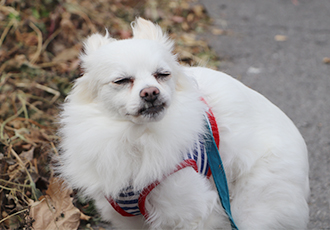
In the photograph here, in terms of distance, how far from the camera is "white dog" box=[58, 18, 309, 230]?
6.56 feet

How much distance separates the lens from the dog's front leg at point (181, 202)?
2.05m

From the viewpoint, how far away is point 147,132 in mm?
2088

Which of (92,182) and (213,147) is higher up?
(213,147)

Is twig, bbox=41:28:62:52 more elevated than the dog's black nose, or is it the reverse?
the dog's black nose

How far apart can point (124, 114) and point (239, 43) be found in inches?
165

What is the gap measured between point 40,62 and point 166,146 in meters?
2.85

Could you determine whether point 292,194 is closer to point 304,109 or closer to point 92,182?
point 92,182

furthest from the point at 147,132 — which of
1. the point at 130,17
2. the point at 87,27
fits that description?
the point at 130,17

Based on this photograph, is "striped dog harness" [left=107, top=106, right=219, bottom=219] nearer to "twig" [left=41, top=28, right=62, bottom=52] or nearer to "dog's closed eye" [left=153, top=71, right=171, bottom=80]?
"dog's closed eye" [left=153, top=71, right=171, bottom=80]

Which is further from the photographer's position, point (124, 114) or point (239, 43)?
point (239, 43)

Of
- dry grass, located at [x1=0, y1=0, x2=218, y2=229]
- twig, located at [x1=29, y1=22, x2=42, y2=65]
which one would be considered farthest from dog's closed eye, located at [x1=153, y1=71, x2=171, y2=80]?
twig, located at [x1=29, y1=22, x2=42, y2=65]

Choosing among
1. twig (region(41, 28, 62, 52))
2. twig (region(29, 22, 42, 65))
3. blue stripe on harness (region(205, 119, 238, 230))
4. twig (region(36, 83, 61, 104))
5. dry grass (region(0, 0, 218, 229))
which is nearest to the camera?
blue stripe on harness (region(205, 119, 238, 230))

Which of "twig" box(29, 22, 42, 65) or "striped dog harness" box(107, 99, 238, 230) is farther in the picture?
"twig" box(29, 22, 42, 65)

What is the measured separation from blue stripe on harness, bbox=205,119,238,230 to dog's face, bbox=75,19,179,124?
390mm
